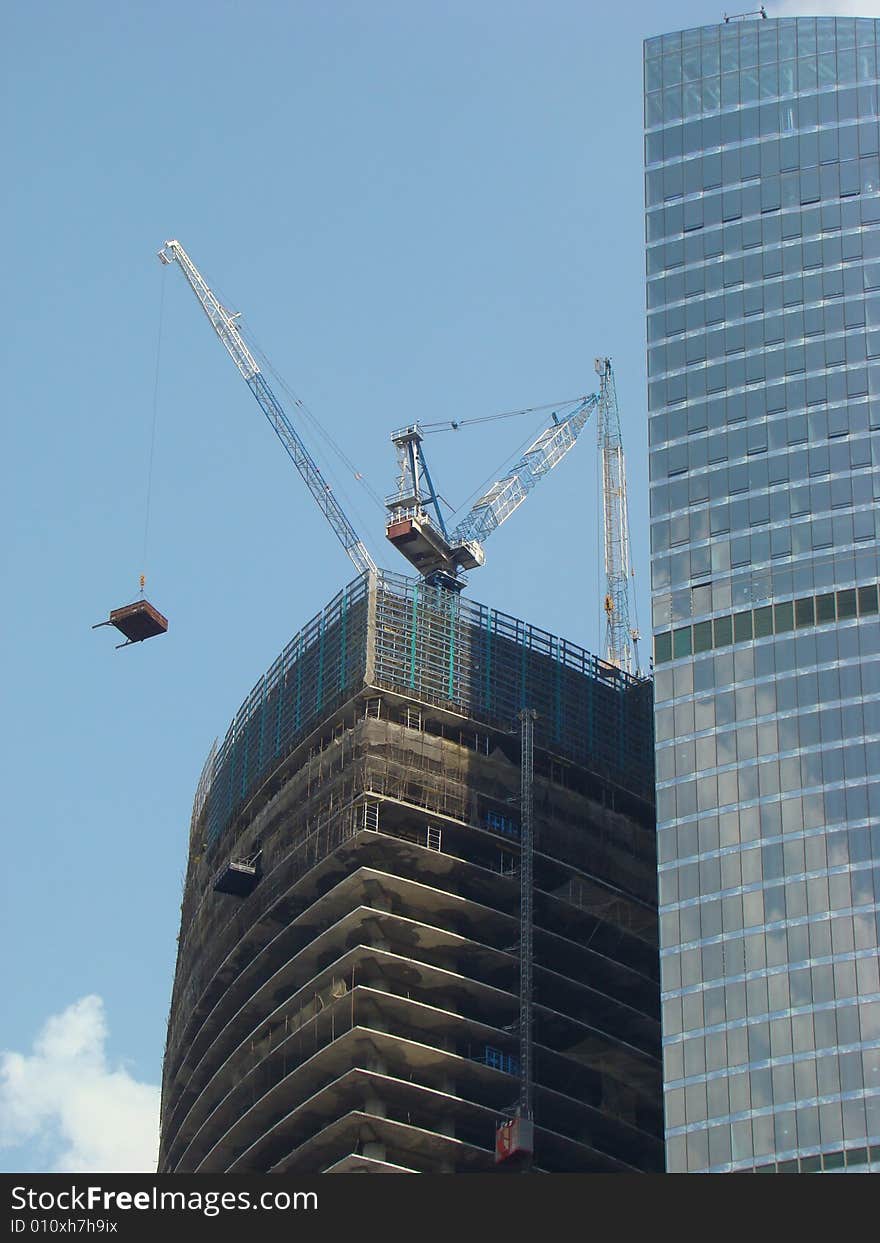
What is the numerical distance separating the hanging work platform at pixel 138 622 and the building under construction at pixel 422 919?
11949mm

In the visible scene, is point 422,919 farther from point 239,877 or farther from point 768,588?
point 768,588

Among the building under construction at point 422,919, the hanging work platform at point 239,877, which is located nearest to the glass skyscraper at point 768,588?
the building under construction at point 422,919

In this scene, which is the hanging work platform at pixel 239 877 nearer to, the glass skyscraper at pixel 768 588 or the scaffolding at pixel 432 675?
the scaffolding at pixel 432 675

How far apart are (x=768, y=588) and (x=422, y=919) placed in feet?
104

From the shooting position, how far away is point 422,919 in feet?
591

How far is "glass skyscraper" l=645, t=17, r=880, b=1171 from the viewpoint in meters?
156

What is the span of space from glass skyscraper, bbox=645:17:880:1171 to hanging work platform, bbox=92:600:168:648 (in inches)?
1383

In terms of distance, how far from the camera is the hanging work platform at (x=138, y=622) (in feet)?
Answer: 615

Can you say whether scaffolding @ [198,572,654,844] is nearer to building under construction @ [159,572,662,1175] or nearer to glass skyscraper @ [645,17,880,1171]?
building under construction @ [159,572,662,1175]

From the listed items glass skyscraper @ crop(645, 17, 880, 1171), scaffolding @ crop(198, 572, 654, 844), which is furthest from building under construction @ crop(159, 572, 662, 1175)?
glass skyscraper @ crop(645, 17, 880, 1171)

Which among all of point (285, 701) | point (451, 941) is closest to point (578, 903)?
point (451, 941)

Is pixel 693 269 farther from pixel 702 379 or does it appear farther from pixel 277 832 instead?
pixel 277 832

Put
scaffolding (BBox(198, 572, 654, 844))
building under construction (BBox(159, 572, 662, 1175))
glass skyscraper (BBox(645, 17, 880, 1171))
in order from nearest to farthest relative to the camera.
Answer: glass skyscraper (BBox(645, 17, 880, 1171)) < building under construction (BBox(159, 572, 662, 1175)) < scaffolding (BBox(198, 572, 654, 844))

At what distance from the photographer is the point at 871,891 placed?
158 metres
